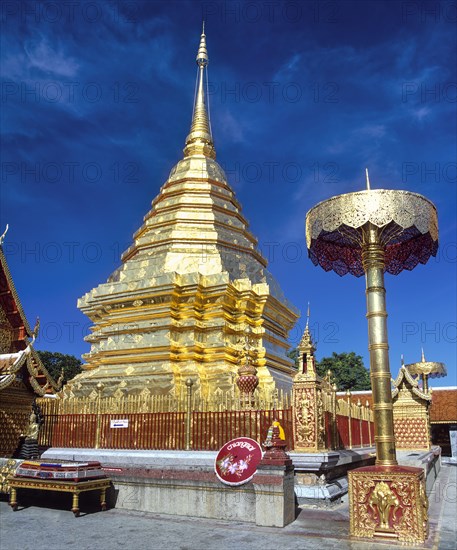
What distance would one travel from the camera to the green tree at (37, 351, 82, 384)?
4372 cm

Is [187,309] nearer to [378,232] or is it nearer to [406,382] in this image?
[378,232]

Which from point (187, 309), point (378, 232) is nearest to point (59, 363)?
point (187, 309)

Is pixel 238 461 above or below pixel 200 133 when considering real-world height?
below

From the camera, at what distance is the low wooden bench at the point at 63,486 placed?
9133 millimetres

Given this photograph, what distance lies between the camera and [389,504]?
277 inches

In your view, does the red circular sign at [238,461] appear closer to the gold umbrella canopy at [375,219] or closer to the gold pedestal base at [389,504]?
the gold pedestal base at [389,504]

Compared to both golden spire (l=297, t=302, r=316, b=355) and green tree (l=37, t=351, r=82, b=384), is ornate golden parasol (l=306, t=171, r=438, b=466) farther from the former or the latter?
green tree (l=37, t=351, r=82, b=384)

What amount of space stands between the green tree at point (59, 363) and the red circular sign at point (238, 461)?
36678mm

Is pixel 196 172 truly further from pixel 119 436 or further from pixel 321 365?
pixel 321 365

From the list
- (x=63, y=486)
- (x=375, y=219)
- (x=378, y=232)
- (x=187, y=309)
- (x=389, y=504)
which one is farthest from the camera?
(x=187, y=309)

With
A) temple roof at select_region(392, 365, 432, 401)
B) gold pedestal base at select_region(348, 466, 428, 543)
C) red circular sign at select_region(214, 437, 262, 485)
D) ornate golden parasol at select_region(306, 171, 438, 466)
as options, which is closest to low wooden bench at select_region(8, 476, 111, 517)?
red circular sign at select_region(214, 437, 262, 485)

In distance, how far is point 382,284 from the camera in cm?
830

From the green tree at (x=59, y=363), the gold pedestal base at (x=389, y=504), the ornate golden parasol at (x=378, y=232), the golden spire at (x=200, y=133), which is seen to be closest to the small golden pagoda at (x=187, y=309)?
the golden spire at (x=200, y=133)

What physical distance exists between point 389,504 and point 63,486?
551 centimetres
